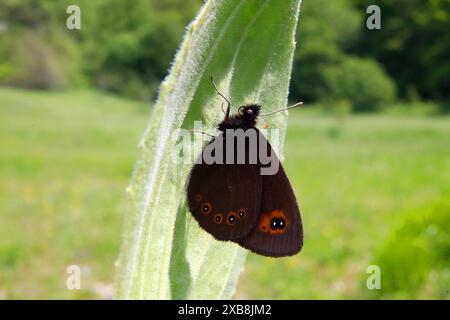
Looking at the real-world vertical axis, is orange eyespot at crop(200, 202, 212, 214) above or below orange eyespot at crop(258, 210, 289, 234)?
above

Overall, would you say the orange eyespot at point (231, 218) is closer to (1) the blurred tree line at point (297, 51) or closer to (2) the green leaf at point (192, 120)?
(2) the green leaf at point (192, 120)

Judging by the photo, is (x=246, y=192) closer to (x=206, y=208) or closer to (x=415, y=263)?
(x=206, y=208)

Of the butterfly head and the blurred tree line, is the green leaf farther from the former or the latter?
the blurred tree line

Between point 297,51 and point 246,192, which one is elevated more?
point 297,51

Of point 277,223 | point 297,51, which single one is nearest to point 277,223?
point 277,223

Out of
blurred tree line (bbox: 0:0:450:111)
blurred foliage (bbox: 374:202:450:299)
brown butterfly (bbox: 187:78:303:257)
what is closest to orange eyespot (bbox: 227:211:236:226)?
brown butterfly (bbox: 187:78:303:257)

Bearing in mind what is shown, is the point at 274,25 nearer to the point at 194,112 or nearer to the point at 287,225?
the point at 194,112
